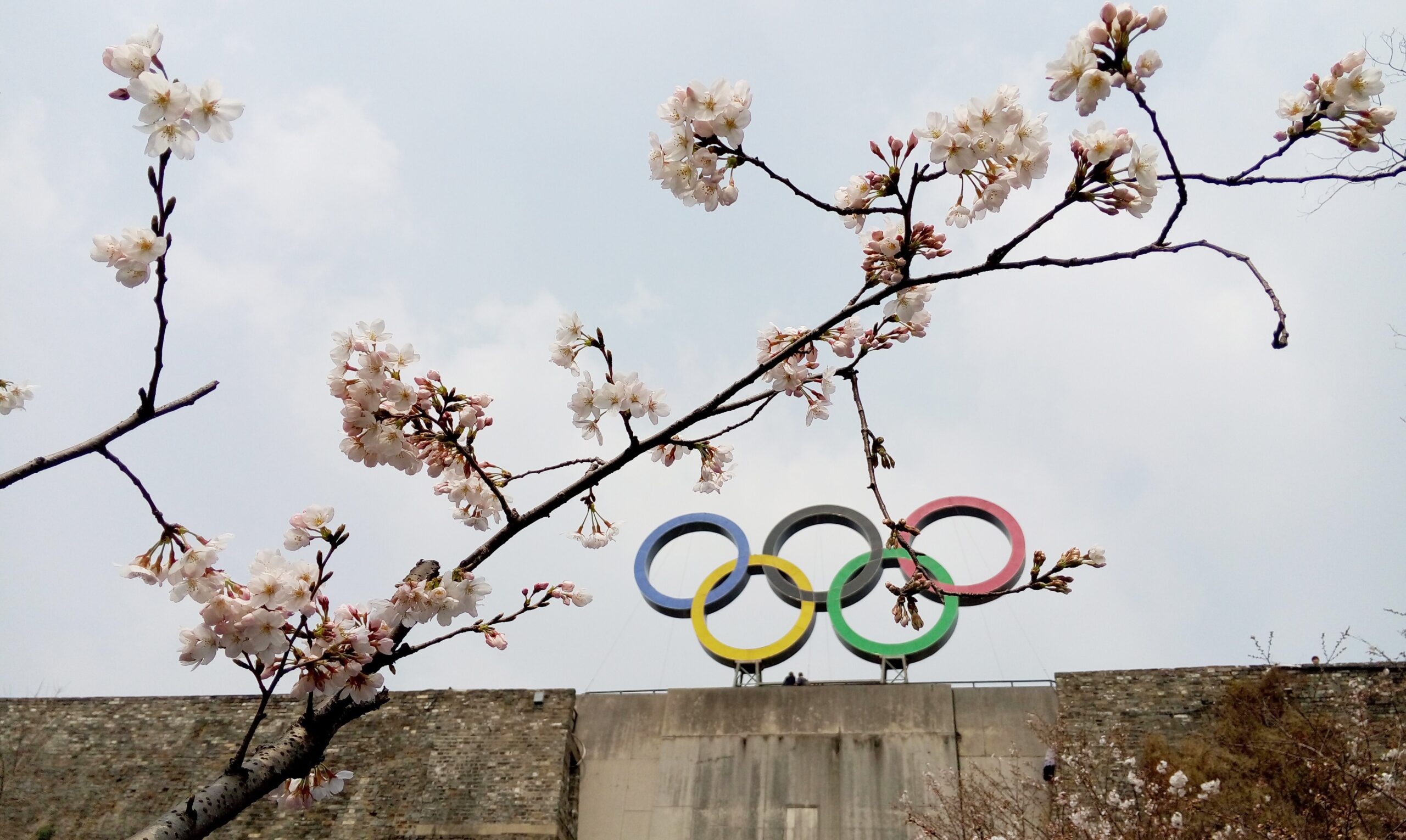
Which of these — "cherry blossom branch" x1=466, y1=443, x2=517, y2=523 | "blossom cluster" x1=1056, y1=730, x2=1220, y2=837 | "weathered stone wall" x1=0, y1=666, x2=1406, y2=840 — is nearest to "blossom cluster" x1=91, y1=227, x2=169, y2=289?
"cherry blossom branch" x1=466, y1=443, x2=517, y2=523

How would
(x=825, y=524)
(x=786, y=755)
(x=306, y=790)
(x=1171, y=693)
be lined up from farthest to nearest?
(x=825, y=524) → (x=786, y=755) → (x=1171, y=693) → (x=306, y=790)

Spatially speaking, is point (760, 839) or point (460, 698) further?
point (460, 698)

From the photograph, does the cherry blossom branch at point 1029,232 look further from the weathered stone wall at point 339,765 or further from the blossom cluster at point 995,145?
the weathered stone wall at point 339,765

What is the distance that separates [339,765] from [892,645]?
7347 millimetres

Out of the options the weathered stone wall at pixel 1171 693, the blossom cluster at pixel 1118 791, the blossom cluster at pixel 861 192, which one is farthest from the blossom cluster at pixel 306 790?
the weathered stone wall at pixel 1171 693

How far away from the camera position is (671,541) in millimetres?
15766

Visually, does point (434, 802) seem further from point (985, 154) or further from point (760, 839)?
point (985, 154)

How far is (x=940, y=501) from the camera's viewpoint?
14.7 meters

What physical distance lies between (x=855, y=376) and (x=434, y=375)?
3.87 ft

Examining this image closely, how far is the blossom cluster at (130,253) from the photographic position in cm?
250

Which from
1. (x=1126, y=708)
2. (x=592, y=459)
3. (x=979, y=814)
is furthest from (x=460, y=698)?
(x=592, y=459)

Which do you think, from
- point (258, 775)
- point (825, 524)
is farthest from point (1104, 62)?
point (825, 524)

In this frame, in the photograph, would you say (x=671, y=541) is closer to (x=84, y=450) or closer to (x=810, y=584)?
(x=810, y=584)

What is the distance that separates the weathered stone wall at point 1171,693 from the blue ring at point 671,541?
14.6ft
